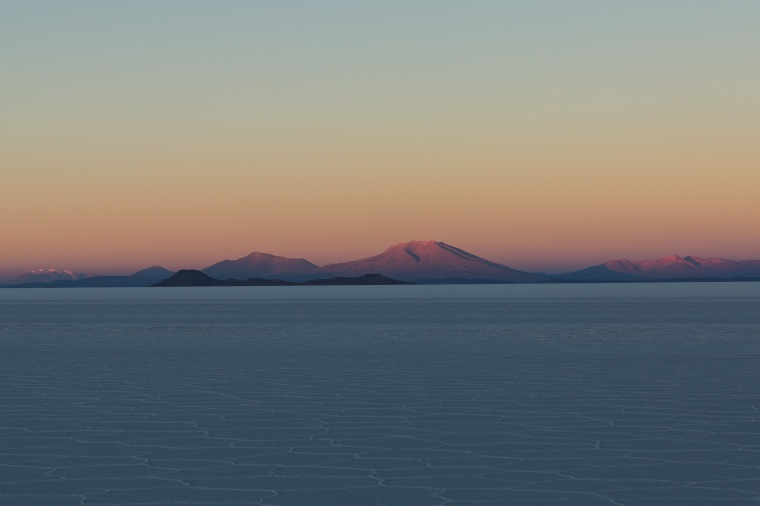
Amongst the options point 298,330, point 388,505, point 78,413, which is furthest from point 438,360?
point 298,330

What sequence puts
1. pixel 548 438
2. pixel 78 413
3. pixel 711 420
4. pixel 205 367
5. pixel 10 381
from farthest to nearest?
1. pixel 205 367
2. pixel 10 381
3. pixel 78 413
4. pixel 711 420
5. pixel 548 438

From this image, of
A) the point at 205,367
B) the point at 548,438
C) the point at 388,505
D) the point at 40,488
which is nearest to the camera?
the point at 388,505

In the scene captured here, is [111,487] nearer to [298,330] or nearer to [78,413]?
[78,413]

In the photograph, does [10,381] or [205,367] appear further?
[205,367]

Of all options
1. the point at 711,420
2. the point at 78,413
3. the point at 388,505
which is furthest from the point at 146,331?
the point at 388,505

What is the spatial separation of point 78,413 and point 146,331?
33.4 m

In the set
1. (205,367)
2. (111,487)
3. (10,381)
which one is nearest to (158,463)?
(111,487)

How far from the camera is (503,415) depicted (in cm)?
1622

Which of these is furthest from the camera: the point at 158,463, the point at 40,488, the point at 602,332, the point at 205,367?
the point at 602,332

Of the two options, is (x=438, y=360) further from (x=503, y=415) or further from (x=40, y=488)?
(x=40, y=488)

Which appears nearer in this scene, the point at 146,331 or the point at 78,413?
the point at 78,413

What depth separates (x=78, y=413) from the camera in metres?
17.0

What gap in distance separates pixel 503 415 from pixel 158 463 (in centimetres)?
616

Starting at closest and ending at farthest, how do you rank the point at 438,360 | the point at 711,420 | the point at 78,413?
the point at 711,420
the point at 78,413
the point at 438,360
